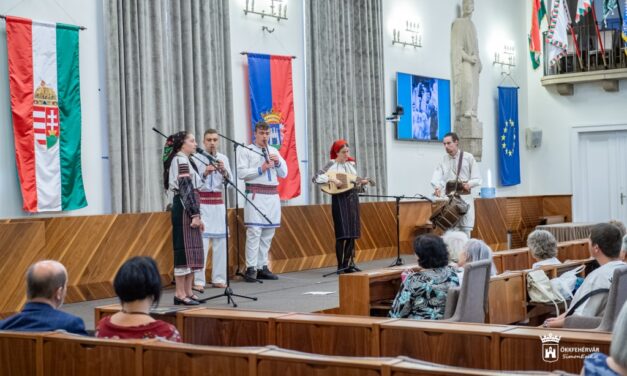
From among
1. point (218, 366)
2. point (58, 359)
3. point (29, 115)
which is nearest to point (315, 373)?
point (218, 366)

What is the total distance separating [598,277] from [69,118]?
5923 mm

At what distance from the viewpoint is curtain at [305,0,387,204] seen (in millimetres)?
12203

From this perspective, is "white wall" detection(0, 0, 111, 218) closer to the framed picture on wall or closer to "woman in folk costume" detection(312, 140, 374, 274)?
"woman in folk costume" detection(312, 140, 374, 274)

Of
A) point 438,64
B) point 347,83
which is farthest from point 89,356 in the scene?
point 438,64

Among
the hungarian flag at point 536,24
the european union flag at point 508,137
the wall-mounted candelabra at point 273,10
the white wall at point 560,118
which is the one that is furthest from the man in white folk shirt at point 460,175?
the white wall at point 560,118

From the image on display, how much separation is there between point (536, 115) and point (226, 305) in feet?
39.7

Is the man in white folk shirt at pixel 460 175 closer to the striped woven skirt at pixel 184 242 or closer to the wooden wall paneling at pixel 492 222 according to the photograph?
the striped woven skirt at pixel 184 242

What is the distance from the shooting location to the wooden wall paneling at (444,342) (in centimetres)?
364

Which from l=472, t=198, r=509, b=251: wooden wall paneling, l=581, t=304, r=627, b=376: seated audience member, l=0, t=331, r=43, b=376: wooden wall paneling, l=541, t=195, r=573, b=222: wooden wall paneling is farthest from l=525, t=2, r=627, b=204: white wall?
l=581, t=304, r=627, b=376: seated audience member

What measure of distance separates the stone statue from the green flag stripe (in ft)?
26.2

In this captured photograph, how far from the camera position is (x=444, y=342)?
3.76 meters

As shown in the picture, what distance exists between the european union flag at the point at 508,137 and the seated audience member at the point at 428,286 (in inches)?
482

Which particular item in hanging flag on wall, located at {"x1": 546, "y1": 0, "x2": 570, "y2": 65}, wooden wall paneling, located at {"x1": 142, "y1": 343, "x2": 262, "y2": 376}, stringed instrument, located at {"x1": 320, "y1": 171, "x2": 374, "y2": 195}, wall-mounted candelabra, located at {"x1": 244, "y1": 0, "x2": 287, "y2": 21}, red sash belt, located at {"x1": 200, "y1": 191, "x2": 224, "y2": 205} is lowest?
wooden wall paneling, located at {"x1": 142, "y1": 343, "x2": 262, "y2": 376}

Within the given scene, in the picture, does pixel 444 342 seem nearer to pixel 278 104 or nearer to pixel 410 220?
pixel 278 104
